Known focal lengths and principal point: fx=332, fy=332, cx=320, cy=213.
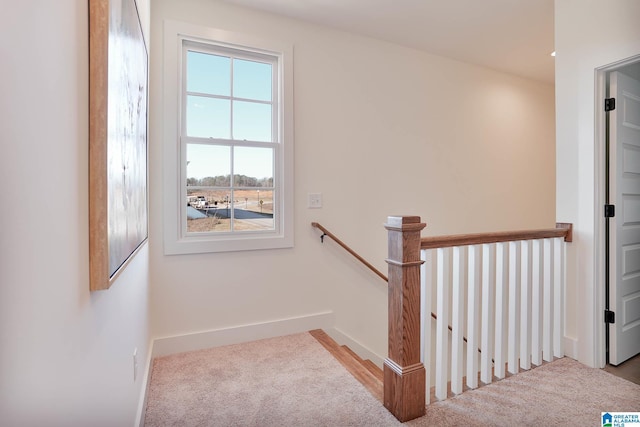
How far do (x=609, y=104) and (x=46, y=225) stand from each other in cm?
292

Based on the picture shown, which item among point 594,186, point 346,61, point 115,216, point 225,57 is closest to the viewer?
point 115,216

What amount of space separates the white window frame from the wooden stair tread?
0.77 meters

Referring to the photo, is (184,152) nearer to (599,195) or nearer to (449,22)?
(449,22)

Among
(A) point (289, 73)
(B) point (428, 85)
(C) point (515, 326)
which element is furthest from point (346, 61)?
(C) point (515, 326)

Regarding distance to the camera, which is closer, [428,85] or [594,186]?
[594,186]

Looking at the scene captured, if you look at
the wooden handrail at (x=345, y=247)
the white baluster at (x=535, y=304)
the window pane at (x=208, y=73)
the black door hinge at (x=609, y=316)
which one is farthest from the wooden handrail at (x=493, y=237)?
the window pane at (x=208, y=73)

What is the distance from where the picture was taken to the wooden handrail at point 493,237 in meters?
1.69

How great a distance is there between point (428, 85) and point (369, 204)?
1.43m

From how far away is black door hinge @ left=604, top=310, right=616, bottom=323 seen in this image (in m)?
2.17

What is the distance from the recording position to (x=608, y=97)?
217 cm

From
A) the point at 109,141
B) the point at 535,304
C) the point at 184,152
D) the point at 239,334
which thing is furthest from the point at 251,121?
the point at 535,304

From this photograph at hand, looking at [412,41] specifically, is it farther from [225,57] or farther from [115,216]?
[115,216]

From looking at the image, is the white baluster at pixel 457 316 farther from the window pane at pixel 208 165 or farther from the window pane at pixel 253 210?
the window pane at pixel 208 165

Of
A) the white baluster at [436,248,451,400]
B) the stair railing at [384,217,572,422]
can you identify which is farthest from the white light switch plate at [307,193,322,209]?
the white baluster at [436,248,451,400]
